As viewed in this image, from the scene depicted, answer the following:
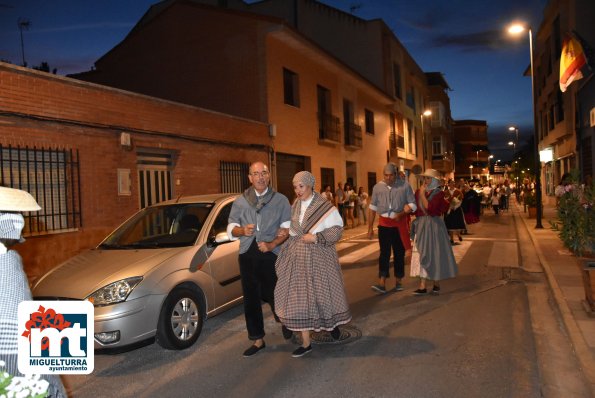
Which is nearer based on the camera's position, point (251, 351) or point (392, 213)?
point (251, 351)

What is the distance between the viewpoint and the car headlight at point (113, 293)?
4.70 m

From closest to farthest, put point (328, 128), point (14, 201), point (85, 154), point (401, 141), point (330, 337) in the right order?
point (14, 201) → point (330, 337) → point (85, 154) → point (328, 128) → point (401, 141)

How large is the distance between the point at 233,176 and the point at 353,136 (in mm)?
11156

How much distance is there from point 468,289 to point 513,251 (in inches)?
194

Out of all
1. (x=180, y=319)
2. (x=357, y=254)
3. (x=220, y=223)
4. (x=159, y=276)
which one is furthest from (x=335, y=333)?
Answer: (x=357, y=254)

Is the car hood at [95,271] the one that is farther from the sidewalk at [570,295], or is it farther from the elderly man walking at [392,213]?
the sidewalk at [570,295]

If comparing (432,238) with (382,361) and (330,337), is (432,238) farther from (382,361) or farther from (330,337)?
(382,361)

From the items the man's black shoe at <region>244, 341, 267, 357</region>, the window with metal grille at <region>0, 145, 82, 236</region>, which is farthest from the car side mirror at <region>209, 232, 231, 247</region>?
the window with metal grille at <region>0, 145, 82, 236</region>

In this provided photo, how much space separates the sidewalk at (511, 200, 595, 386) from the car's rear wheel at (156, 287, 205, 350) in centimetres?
374

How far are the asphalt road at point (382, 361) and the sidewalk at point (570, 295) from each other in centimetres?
17

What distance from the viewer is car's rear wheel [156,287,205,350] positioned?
5047 millimetres

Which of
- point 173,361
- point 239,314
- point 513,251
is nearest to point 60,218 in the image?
point 239,314

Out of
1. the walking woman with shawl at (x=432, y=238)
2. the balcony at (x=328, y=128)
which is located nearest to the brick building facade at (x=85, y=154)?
the walking woman with shawl at (x=432, y=238)

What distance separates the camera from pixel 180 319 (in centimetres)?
525
